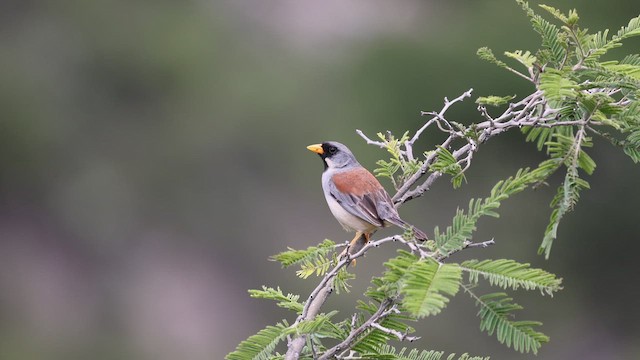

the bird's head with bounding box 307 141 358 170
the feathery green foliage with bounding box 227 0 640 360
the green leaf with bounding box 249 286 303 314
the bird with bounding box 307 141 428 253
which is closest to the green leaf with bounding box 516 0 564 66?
the feathery green foliage with bounding box 227 0 640 360

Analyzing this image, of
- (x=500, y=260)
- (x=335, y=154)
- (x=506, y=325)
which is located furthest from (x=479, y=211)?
(x=335, y=154)

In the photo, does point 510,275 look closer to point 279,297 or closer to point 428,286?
point 428,286

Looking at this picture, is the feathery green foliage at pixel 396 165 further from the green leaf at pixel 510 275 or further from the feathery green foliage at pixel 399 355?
the green leaf at pixel 510 275

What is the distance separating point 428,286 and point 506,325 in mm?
230

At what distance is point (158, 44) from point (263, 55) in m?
1.66

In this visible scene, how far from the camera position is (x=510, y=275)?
2.05 m

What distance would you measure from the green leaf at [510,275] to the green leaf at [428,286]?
0.07 meters

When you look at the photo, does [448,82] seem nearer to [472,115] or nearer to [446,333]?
[472,115]

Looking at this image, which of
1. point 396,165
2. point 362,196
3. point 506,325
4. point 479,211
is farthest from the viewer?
point 362,196

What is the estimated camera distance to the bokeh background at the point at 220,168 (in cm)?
1323

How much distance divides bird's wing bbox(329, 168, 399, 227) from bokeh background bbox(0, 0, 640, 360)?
27.0 feet

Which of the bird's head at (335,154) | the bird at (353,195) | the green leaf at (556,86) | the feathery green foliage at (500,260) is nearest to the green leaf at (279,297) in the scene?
the feathery green foliage at (500,260)

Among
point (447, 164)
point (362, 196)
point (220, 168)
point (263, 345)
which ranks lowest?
point (263, 345)

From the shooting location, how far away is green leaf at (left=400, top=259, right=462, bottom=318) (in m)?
1.87
